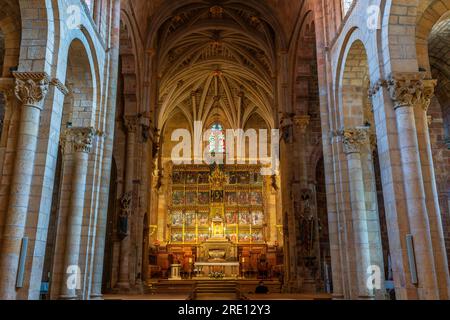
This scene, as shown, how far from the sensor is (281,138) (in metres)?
23.5

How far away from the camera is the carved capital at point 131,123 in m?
20.4

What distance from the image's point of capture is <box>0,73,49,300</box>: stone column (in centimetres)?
773

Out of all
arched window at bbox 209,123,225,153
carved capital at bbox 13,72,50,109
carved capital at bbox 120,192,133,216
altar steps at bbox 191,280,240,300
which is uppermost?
arched window at bbox 209,123,225,153

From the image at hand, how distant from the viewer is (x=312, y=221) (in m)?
19.5

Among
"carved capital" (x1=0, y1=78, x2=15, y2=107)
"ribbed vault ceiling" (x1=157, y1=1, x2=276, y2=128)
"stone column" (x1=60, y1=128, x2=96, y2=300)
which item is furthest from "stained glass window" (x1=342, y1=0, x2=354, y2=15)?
"ribbed vault ceiling" (x1=157, y1=1, x2=276, y2=128)

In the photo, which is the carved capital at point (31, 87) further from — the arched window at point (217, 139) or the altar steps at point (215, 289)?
the arched window at point (217, 139)

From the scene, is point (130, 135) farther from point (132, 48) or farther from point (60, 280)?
point (60, 280)

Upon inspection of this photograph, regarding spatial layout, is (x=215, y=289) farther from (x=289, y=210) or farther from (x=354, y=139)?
(x=354, y=139)

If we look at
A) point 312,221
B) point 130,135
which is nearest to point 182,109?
point 130,135

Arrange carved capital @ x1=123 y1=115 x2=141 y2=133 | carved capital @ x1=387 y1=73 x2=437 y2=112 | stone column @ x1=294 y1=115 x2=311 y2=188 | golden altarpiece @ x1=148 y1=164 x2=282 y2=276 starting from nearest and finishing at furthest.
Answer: carved capital @ x1=387 y1=73 x2=437 y2=112 → carved capital @ x1=123 y1=115 x2=141 y2=133 → stone column @ x1=294 y1=115 x2=311 y2=188 → golden altarpiece @ x1=148 y1=164 x2=282 y2=276

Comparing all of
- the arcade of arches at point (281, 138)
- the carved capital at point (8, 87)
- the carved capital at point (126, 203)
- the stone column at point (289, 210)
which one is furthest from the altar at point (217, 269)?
the carved capital at point (8, 87)

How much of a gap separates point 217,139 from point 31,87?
104 ft

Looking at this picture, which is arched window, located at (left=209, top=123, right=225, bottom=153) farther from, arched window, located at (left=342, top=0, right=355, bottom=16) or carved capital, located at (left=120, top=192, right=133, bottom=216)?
arched window, located at (left=342, top=0, right=355, bottom=16)

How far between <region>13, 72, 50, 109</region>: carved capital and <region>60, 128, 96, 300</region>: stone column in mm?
3391
